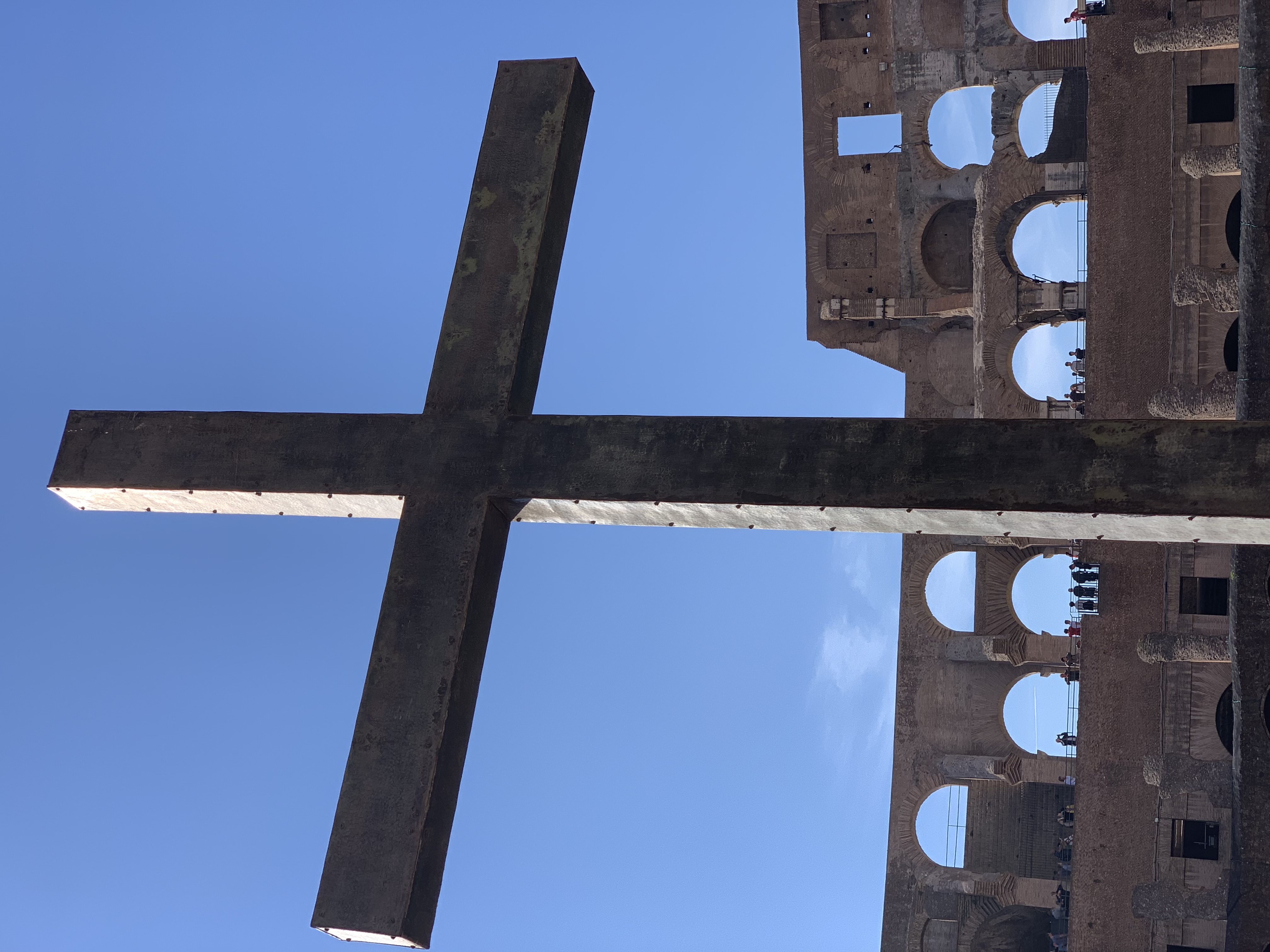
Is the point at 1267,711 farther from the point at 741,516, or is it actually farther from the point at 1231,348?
the point at 1231,348

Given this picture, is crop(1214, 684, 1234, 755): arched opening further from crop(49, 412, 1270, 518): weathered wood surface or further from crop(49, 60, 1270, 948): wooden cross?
crop(49, 412, 1270, 518): weathered wood surface

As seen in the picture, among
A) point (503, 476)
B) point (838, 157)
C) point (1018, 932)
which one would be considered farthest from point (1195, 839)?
point (503, 476)

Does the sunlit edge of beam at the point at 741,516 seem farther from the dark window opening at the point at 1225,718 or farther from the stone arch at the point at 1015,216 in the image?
the stone arch at the point at 1015,216

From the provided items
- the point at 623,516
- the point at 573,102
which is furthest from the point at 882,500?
the point at 573,102

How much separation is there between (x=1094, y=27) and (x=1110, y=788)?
832 cm

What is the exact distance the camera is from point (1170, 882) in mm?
12055

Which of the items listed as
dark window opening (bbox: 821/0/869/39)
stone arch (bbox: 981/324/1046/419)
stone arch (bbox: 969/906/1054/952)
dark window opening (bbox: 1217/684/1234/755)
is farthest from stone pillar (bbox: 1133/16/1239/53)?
stone arch (bbox: 969/906/1054/952)

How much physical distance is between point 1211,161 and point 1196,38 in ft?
4.29

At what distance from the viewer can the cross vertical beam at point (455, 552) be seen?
3.52 meters

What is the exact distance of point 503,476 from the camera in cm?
398

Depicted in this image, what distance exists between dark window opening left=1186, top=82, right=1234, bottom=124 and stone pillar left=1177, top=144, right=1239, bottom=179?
142cm

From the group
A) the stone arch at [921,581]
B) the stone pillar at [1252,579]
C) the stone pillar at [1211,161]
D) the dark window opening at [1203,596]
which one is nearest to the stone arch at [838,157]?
the stone arch at [921,581]

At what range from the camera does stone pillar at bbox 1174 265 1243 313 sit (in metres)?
10.3

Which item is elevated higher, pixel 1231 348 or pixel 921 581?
pixel 1231 348
